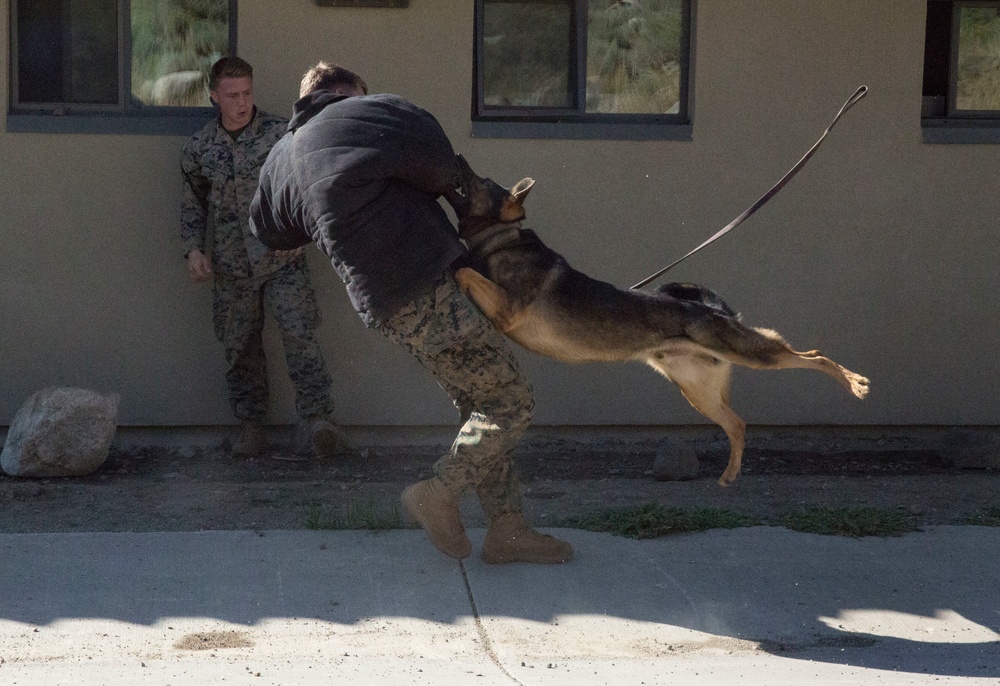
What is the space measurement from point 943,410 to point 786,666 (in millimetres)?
3804

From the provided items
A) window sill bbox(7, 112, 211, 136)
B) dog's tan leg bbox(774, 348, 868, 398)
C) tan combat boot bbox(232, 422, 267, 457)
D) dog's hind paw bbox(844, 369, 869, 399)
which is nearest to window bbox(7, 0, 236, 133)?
window sill bbox(7, 112, 211, 136)

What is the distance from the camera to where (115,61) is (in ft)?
22.8

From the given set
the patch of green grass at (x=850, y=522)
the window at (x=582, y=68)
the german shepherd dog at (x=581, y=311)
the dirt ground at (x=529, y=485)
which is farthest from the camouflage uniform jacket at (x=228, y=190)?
the patch of green grass at (x=850, y=522)

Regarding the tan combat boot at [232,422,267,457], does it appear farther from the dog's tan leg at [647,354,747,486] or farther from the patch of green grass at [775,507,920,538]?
the patch of green grass at [775,507,920,538]

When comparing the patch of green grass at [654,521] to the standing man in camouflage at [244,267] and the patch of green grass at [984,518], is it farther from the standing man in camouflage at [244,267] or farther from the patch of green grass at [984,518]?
the standing man in camouflage at [244,267]

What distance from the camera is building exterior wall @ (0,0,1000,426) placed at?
6.95 metres

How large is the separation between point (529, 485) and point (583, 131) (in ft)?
7.03

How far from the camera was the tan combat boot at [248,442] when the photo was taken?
697cm

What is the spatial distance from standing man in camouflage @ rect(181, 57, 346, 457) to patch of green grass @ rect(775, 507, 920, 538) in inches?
104

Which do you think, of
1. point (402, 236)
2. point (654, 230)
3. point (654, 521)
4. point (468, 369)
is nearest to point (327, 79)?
point (402, 236)

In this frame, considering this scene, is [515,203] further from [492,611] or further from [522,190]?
[492,611]

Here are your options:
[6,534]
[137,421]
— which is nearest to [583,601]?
[6,534]

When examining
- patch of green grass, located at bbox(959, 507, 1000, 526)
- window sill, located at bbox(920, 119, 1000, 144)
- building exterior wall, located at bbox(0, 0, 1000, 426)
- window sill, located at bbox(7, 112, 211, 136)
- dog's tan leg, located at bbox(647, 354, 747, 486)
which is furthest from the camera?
window sill, located at bbox(920, 119, 1000, 144)

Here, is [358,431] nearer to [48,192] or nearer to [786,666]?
[48,192]
